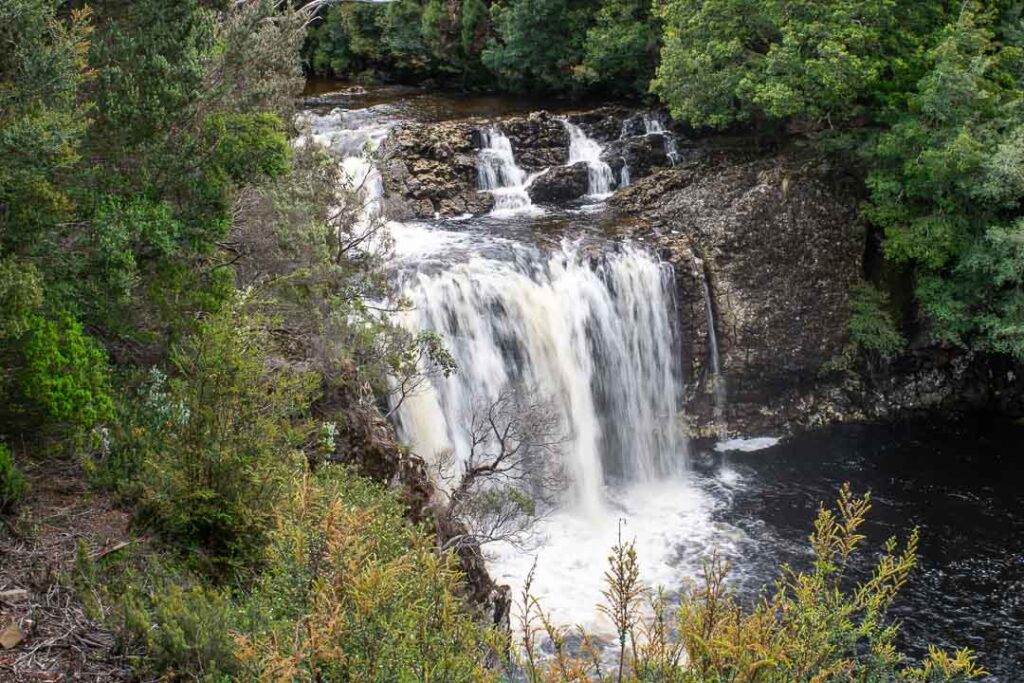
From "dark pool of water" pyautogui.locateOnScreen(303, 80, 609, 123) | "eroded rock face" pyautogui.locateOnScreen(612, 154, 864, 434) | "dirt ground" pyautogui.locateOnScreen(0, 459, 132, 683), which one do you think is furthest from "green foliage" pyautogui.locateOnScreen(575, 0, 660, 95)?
"dirt ground" pyautogui.locateOnScreen(0, 459, 132, 683)

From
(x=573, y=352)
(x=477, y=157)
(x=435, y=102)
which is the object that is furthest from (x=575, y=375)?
(x=435, y=102)

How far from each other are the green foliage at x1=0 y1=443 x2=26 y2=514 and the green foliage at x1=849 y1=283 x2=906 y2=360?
58.8ft

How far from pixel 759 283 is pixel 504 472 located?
9.31 m

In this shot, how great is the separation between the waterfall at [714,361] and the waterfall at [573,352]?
0.85 m

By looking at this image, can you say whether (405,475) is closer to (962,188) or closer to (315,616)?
(315,616)

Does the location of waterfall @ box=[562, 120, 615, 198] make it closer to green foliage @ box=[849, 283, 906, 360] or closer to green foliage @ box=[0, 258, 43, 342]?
green foliage @ box=[849, 283, 906, 360]

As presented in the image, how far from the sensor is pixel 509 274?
19.0 m

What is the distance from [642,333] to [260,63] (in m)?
10.2

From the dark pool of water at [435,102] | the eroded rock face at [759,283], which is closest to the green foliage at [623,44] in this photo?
A: the dark pool of water at [435,102]

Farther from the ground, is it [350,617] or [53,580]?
[350,617]

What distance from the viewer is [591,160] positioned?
83.7ft

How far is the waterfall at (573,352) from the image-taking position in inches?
706

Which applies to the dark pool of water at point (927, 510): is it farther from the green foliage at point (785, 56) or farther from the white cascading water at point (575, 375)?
the green foliage at point (785, 56)

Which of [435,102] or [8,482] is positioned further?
[435,102]
